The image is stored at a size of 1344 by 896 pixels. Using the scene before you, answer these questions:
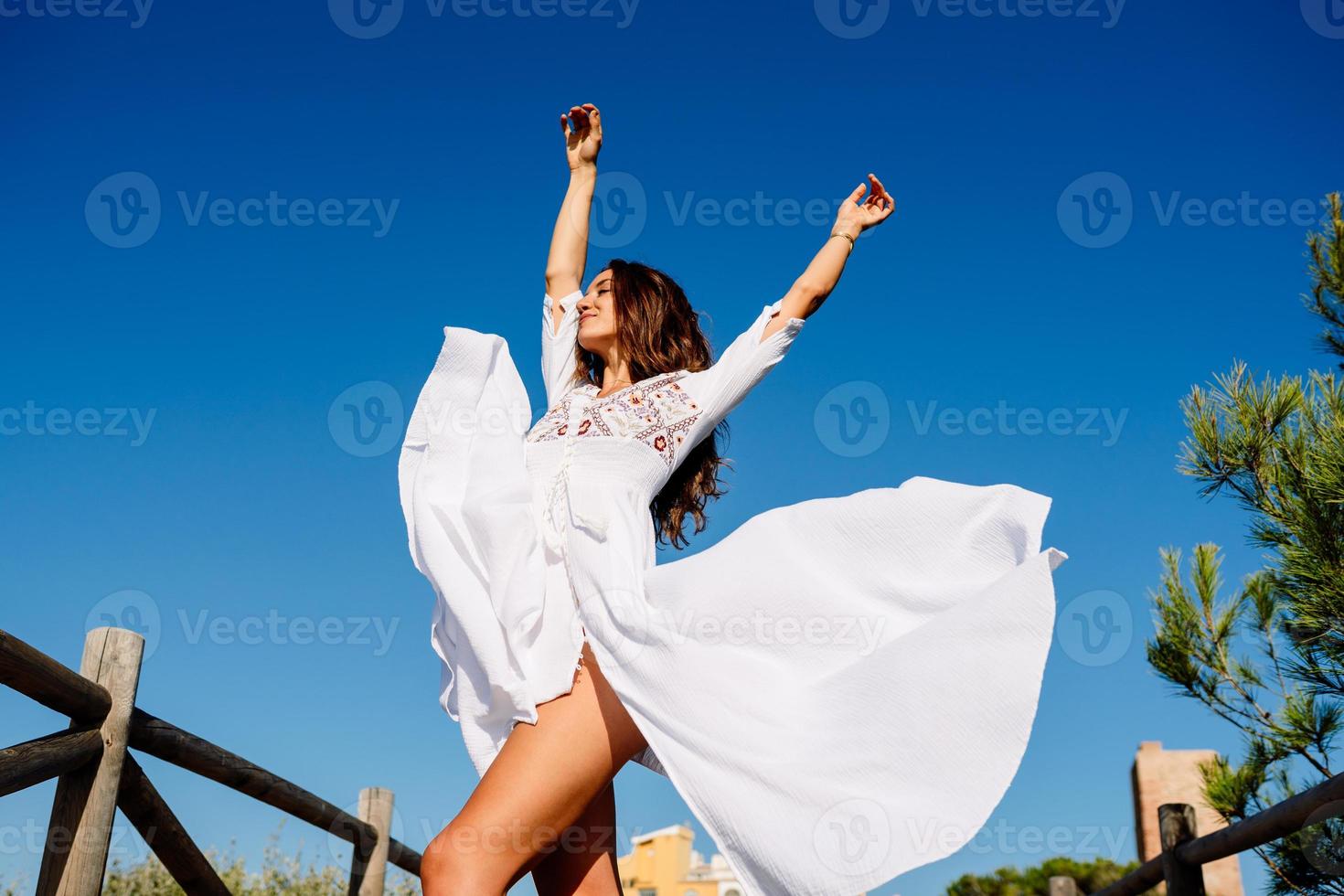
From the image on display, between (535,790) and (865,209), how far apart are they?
134cm

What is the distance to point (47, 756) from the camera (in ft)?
6.49

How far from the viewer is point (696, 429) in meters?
2.16

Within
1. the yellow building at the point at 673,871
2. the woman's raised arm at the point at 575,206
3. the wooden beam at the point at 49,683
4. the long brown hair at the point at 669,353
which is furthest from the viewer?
the yellow building at the point at 673,871

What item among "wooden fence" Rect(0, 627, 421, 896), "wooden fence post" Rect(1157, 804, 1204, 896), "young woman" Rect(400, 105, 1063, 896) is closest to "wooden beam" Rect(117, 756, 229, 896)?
"wooden fence" Rect(0, 627, 421, 896)

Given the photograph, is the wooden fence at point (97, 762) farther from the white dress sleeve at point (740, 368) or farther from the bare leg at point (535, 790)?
the white dress sleeve at point (740, 368)

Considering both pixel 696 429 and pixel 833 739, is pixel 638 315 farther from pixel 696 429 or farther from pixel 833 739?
pixel 833 739

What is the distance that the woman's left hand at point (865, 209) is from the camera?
226 cm

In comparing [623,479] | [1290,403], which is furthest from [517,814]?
[1290,403]

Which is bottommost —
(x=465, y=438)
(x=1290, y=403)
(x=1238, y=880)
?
(x=1238, y=880)

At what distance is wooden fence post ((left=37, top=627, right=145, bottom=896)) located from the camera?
6.88 ft

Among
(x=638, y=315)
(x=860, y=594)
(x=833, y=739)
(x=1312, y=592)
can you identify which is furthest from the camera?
(x=1312, y=592)

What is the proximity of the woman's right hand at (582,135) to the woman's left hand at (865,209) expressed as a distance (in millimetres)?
739

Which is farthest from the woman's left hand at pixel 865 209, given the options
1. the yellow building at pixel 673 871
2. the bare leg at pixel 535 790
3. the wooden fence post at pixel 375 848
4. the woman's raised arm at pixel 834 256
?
the yellow building at pixel 673 871

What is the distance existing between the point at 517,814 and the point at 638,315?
1123mm
